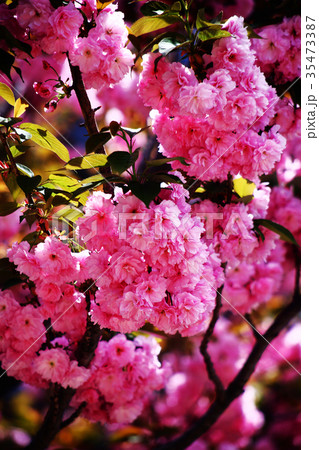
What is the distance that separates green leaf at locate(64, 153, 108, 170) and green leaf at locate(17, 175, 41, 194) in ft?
0.23

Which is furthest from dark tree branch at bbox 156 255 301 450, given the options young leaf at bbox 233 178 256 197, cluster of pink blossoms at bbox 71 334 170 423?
young leaf at bbox 233 178 256 197

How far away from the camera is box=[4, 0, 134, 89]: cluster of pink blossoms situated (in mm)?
878

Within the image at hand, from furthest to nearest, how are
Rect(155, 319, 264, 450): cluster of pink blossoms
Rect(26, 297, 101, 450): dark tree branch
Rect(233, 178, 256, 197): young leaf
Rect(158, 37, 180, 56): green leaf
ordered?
Rect(155, 319, 264, 450): cluster of pink blossoms < Rect(233, 178, 256, 197): young leaf < Rect(26, 297, 101, 450): dark tree branch < Rect(158, 37, 180, 56): green leaf

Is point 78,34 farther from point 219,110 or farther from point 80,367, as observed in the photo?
point 80,367

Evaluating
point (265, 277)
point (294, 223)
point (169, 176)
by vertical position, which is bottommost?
point (265, 277)

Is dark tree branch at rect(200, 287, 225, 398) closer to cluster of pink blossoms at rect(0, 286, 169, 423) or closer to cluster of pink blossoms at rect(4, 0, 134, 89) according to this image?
cluster of pink blossoms at rect(0, 286, 169, 423)

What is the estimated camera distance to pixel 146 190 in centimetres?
75

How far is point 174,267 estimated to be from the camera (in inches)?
30.2

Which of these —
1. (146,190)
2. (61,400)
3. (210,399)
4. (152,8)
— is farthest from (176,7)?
(210,399)

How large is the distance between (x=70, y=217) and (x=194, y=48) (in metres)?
0.39

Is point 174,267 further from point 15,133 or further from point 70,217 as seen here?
point 15,133

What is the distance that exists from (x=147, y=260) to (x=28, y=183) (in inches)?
11.4

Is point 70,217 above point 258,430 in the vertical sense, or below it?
above
